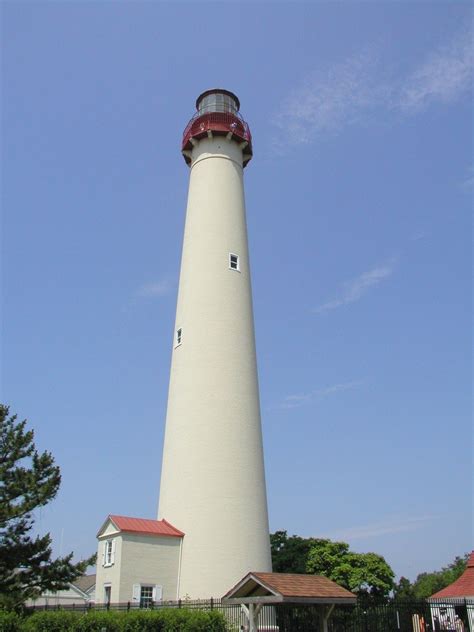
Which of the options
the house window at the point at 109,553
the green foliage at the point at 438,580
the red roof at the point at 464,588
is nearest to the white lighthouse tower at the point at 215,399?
the house window at the point at 109,553

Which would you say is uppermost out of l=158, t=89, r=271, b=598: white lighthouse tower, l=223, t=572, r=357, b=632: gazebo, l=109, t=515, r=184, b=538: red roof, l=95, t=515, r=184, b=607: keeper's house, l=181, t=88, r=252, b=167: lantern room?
l=181, t=88, r=252, b=167: lantern room

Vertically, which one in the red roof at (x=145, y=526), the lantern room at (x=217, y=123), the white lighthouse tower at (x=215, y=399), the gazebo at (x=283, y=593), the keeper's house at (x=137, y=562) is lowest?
the gazebo at (x=283, y=593)

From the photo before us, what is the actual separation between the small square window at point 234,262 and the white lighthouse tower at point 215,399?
0.18 ft

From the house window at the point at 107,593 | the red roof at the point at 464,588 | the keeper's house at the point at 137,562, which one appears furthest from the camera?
the red roof at the point at 464,588

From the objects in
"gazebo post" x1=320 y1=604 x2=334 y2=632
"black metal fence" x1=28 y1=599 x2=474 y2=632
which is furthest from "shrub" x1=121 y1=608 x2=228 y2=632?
"gazebo post" x1=320 y1=604 x2=334 y2=632

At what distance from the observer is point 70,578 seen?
25188mm

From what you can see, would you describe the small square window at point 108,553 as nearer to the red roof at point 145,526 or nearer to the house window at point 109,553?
the house window at point 109,553

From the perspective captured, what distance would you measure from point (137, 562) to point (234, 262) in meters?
12.7

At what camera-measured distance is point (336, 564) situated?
3506 cm

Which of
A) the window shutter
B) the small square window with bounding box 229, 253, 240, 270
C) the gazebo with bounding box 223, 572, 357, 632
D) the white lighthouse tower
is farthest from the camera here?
the small square window with bounding box 229, 253, 240, 270

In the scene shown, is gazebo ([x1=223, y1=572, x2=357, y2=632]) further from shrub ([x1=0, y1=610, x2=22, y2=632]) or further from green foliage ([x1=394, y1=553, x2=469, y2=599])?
green foliage ([x1=394, y1=553, x2=469, y2=599])

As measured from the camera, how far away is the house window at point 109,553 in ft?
69.1

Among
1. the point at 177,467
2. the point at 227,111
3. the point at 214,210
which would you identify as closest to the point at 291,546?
the point at 177,467

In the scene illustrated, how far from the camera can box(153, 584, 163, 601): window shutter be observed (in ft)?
68.1
